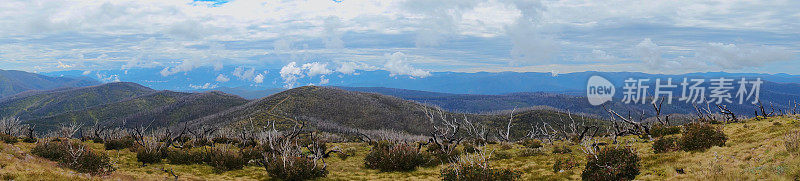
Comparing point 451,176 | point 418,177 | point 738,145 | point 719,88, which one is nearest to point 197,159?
point 418,177

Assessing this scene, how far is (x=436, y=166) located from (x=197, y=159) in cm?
1650

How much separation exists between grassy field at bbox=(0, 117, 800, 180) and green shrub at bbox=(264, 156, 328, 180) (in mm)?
881

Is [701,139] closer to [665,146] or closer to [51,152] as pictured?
[665,146]

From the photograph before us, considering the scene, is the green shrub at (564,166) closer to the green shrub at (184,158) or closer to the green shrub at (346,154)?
the green shrub at (346,154)

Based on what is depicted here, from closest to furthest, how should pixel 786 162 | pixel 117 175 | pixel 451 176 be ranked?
pixel 786 162 < pixel 451 176 < pixel 117 175

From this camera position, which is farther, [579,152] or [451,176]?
[579,152]

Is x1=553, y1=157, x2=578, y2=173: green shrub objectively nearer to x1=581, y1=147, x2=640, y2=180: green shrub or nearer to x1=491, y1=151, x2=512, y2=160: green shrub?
x1=581, y1=147, x2=640, y2=180: green shrub

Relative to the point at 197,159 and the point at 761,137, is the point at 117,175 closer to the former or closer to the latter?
the point at 197,159

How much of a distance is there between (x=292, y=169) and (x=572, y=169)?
594 inches

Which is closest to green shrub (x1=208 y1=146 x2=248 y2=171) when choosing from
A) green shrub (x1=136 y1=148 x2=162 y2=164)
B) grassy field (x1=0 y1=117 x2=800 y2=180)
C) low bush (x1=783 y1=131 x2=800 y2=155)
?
grassy field (x1=0 y1=117 x2=800 y2=180)

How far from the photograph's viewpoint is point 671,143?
21.4m

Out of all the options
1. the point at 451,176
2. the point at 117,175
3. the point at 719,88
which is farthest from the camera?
the point at 719,88

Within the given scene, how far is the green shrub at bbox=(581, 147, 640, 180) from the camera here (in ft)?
52.5

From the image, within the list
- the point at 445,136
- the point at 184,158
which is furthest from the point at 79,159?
the point at 445,136
